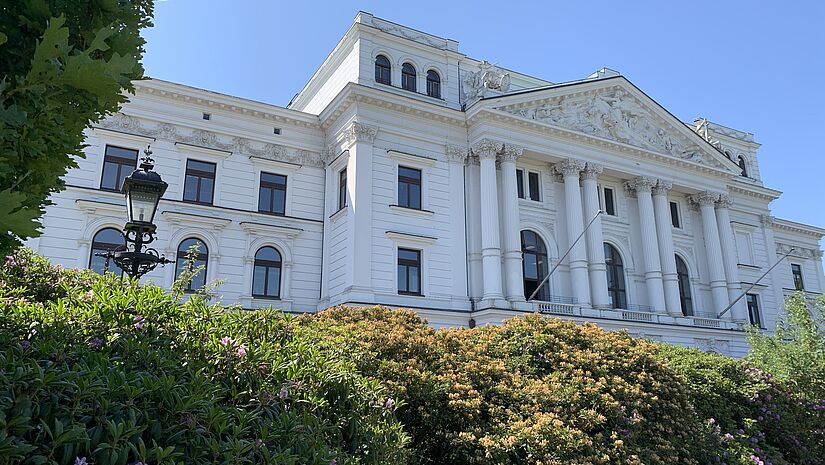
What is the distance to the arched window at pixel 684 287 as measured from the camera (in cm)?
3534

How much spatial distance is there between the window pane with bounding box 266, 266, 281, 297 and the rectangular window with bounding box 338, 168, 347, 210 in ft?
13.5

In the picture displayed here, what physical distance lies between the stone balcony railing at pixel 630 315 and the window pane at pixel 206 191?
15.3 metres

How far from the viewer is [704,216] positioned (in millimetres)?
36250

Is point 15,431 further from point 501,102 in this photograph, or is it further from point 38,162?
point 501,102

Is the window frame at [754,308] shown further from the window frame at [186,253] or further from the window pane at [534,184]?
the window frame at [186,253]

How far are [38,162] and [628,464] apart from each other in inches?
329

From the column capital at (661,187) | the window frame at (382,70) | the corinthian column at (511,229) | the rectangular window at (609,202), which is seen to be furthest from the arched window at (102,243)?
the column capital at (661,187)

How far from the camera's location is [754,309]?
3953cm

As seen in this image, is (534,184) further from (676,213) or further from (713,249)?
(713,249)

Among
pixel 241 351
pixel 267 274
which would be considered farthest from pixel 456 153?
pixel 241 351

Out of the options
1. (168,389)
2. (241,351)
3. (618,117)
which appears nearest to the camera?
(168,389)

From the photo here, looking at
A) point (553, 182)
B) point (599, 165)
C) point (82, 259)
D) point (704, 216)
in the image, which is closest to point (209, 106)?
point (82, 259)

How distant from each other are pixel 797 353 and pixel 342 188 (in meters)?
19.0

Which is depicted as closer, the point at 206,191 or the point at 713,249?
the point at 206,191
